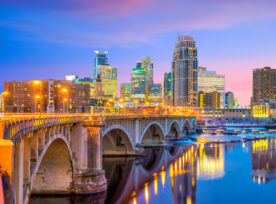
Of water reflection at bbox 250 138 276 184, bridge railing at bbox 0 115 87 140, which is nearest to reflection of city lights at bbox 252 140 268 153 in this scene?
water reflection at bbox 250 138 276 184

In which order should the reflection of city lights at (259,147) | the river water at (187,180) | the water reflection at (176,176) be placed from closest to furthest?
the river water at (187,180)
the water reflection at (176,176)
the reflection of city lights at (259,147)

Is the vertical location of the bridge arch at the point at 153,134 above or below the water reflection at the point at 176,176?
above

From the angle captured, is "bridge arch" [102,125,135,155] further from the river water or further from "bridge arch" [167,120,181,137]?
"bridge arch" [167,120,181,137]

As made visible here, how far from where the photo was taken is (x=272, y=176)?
56.2 meters

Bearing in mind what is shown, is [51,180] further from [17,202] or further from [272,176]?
[272,176]

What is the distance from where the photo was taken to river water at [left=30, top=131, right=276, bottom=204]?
4133cm

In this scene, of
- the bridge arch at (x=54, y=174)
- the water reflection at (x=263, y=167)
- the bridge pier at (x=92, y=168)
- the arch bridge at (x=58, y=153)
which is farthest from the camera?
the water reflection at (x=263, y=167)

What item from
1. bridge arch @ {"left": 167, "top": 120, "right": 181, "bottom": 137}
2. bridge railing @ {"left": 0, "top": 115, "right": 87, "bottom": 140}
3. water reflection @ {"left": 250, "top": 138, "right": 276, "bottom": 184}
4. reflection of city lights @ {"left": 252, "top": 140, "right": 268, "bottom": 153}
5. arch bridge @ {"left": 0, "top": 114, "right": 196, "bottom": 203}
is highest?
bridge railing @ {"left": 0, "top": 115, "right": 87, "bottom": 140}

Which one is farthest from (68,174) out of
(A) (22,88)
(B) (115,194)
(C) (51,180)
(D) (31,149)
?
(A) (22,88)

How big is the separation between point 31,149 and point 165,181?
97.5ft

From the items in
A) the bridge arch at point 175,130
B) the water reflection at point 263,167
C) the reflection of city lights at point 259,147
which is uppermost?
the bridge arch at point 175,130

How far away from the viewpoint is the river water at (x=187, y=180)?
41.3 meters

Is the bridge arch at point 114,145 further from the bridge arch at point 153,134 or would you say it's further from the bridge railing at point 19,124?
the bridge railing at point 19,124

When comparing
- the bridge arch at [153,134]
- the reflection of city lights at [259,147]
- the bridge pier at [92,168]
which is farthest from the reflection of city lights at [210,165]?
the bridge pier at [92,168]
